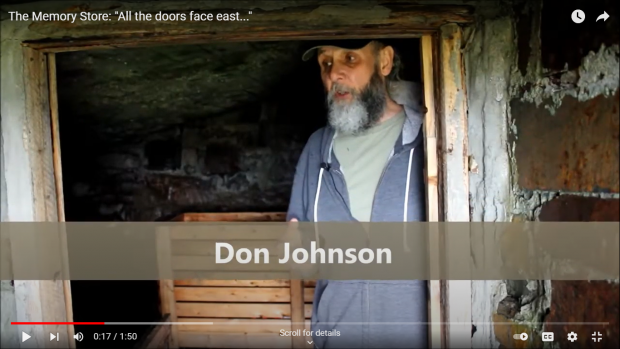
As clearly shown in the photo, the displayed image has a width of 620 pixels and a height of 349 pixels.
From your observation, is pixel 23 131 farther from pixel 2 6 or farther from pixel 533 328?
pixel 533 328

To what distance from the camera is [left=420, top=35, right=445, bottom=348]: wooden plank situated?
2.80ft

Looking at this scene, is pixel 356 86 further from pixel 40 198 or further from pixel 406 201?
pixel 40 198

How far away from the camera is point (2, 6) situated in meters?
0.81

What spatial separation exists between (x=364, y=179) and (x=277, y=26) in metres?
0.47

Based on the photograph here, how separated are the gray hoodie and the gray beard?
7 centimetres

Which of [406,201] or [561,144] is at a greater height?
[561,144]

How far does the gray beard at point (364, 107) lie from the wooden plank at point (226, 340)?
1078 millimetres

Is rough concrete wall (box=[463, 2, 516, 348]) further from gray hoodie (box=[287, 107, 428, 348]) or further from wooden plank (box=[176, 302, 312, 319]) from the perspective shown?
wooden plank (box=[176, 302, 312, 319])

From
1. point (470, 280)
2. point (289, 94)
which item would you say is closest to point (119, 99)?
point (289, 94)

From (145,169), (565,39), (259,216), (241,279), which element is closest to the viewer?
(565,39)

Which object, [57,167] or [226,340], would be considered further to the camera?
[226,340]

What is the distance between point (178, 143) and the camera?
2.02 metres

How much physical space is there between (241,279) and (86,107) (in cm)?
89

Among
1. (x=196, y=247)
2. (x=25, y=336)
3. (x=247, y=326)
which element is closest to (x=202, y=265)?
(x=196, y=247)
